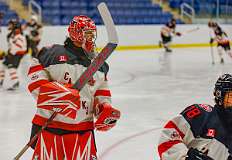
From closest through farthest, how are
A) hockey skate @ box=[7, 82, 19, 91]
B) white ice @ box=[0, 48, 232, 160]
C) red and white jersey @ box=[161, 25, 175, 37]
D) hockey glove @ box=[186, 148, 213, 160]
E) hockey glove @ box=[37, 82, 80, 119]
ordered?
hockey glove @ box=[186, 148, 213, 160]
hockey glove @ box=[37, 82, 80, 119]
white ice @ box=[0, 48, 232, 160]
hockey skate @ box=[7, 82, 19, 91]
red and white jersey @ box=[161, 25, 175, 37]

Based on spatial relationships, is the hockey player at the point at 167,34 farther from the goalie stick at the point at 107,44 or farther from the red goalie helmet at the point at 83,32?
the goalie stick at the point at 107,44

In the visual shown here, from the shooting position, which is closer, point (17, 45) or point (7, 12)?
point (17, 45)

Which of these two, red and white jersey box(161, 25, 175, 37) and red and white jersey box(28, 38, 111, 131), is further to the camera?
red and white jersey box(161, 25, 175, 37)

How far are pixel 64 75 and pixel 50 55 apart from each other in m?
0.12

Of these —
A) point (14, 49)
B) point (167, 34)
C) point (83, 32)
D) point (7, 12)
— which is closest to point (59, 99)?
point (83, 32)

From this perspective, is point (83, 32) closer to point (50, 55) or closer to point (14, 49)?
point (50, 55)

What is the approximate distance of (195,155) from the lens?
1.97m

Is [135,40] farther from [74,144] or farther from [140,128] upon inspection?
[74,144]

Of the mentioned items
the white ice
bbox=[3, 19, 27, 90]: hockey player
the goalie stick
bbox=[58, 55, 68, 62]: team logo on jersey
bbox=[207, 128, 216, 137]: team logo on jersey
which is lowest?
the white ice

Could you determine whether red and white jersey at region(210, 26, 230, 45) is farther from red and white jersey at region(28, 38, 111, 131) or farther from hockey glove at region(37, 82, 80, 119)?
hockey glove at region(37, 82, 80, 119)

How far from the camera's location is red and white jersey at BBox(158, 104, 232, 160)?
77.9 inches

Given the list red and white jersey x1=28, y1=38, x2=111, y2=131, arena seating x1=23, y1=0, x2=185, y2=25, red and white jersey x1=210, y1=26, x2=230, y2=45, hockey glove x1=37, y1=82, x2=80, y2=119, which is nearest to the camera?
hockey glove x1=37, y1=82, x2=80, y2=119

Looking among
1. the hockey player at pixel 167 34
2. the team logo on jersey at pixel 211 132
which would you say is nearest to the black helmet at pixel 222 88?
the team logo on jersey at pixel 211 132

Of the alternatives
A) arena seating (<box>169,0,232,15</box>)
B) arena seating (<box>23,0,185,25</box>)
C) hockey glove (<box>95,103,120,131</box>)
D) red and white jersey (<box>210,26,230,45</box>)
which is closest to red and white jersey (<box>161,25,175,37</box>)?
arena seating (<box>23,0,185,25</box>)
